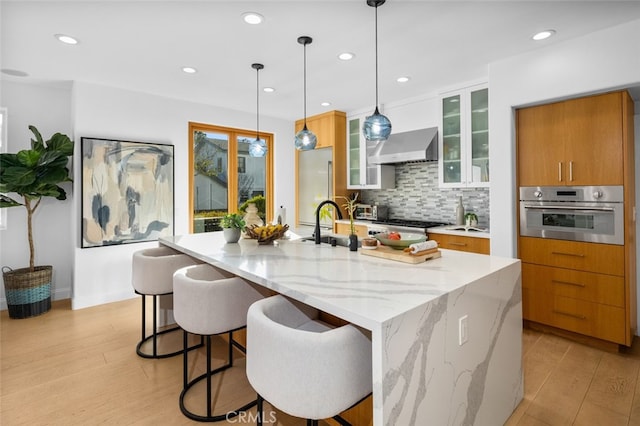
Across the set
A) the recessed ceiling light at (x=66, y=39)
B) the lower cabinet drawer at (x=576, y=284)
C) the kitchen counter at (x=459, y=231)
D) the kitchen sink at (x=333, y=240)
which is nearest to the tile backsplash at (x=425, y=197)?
the kitchen counter at (x=459, y=231)

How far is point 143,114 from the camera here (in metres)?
4.12

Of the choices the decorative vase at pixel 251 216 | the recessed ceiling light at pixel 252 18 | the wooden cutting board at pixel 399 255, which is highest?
the recessed ceiling light at pixel 252 18

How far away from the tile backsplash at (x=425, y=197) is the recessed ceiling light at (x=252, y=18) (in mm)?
2853

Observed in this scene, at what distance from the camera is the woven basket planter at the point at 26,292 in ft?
11.3

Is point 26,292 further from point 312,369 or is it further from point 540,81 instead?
point 540,81

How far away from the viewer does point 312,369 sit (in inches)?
44.9

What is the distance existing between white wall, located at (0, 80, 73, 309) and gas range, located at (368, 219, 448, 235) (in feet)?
12.1

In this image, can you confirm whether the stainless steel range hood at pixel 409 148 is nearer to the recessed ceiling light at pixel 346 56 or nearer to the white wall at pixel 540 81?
the white wall at pixel 540 81

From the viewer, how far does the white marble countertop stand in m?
1.24

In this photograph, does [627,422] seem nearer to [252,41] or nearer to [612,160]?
[612,160]

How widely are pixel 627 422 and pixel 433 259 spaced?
1412 millimetres

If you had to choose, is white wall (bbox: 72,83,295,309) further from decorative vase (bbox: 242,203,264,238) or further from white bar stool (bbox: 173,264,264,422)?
white bar stool (bbox: 173,264,264,422)

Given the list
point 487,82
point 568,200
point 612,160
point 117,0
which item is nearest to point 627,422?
point 568,200

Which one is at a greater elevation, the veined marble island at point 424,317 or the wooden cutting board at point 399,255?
the wooden cutting board at point 399,255
